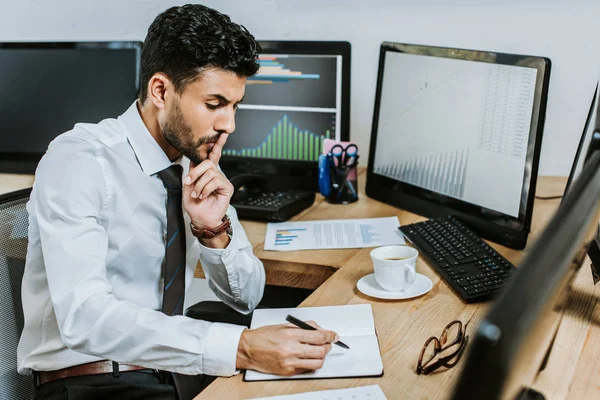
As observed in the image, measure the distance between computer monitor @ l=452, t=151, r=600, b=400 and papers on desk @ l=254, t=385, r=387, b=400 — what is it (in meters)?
0.48

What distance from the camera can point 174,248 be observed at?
1.39 meters

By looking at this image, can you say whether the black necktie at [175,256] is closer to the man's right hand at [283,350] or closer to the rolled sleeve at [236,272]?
the rolled sleeve at [236,272]

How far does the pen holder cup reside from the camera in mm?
1960

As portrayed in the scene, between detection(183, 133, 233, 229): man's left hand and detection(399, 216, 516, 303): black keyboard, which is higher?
detection(183, 133, 233, 229): man's left hand

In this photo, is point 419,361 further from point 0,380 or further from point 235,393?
point 0,380

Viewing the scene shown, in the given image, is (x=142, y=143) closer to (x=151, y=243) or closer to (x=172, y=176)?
(x=172, y=176)

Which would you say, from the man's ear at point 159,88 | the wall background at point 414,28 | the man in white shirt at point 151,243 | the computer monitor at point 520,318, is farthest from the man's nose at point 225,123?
the wall background at point 414,28

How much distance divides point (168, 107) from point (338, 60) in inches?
30.2

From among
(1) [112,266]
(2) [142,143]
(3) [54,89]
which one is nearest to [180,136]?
(2) [142,143]

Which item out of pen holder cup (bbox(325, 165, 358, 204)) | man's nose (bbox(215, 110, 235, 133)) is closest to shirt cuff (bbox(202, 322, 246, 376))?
man's nose (bbox(215, 110, 235, 133))

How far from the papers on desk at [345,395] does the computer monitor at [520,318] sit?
0.48m

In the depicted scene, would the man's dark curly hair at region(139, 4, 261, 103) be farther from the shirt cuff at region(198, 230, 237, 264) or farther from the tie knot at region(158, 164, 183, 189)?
the shirt cuff at region(198, 230, 237, 264)

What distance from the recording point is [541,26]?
2016 millimetres

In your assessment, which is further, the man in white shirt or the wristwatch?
the wristwatch
